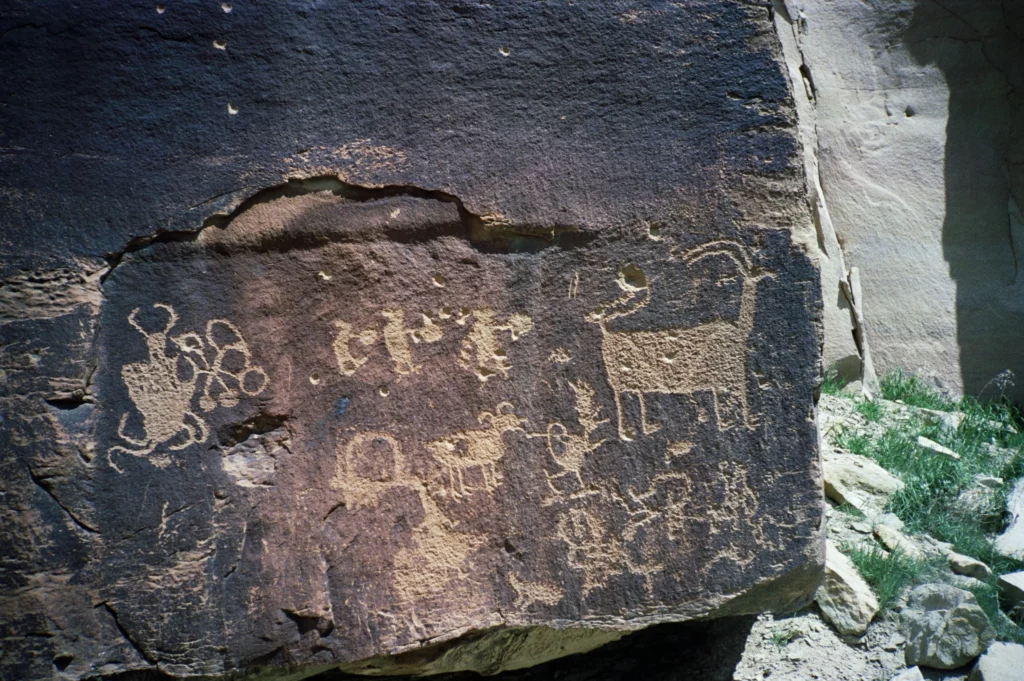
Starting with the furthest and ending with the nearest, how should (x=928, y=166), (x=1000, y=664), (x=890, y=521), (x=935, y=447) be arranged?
(x=928, y=166) → (x=935, y=447) → (x=890, y=521) → (x=1000, y=664)

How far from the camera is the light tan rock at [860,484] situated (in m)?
2.57

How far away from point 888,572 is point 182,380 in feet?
6.36

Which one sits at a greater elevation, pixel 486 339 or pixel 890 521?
pixel 486 339

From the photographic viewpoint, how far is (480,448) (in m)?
1.83

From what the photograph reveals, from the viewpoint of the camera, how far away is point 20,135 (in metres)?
1.74

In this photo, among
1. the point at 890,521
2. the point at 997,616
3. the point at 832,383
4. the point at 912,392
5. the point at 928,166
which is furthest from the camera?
the point at 928,166

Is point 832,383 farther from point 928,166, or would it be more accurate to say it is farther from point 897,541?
point 928,166

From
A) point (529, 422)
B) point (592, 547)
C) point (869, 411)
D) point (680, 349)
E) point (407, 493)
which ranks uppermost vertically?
point (680, 349)

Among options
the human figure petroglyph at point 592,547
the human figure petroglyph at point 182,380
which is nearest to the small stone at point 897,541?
the human figure petroglyph at point 592,547

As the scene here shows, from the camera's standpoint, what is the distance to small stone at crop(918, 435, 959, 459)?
2.72m

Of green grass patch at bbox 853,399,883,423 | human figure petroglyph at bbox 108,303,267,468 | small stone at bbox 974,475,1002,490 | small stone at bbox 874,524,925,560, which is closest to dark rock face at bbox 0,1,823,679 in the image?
human figure petroglyph at bbox 108,303,267,468

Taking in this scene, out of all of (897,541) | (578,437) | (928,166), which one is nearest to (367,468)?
(578,437)

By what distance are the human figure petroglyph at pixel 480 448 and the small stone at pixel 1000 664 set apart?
135cm

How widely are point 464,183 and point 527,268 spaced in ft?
0.77
